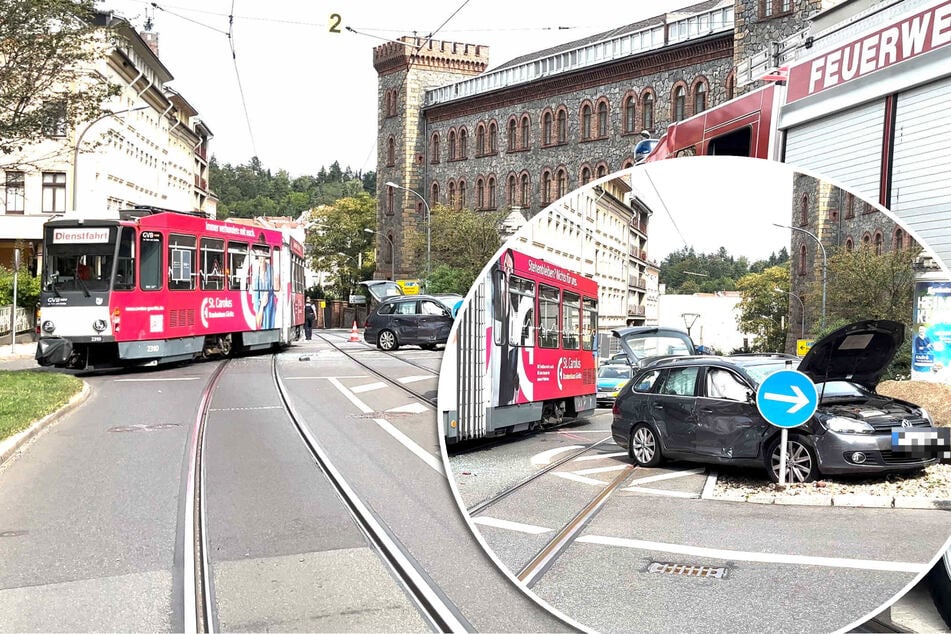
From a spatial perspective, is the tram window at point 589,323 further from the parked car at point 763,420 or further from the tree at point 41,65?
the tree at point 41,65

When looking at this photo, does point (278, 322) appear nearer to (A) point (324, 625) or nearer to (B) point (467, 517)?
(A) point (324, 625)

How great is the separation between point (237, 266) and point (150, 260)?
4034 millimetres

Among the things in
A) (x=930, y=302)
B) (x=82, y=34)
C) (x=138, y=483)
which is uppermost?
(x=82, y=34)

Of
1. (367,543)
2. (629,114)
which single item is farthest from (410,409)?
(629,114)

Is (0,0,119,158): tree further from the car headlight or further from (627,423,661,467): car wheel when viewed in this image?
the car headlight

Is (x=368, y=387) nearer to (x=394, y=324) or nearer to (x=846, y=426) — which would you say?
(x=394, y=324)

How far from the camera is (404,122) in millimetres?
79438

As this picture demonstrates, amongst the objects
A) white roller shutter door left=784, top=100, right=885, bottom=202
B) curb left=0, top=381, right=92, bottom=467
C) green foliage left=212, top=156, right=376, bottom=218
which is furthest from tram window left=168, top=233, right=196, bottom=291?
green foliage left=212, top=156, right=376, bottom=218

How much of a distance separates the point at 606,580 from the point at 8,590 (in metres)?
5.41

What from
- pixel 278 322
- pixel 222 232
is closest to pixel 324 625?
pixel 222 232

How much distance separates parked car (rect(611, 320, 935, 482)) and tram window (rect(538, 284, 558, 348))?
0.68 feet

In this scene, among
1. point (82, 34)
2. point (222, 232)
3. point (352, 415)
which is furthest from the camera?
point (222, 232)

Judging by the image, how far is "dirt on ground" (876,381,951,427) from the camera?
216 cm

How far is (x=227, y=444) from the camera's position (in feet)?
41.3
